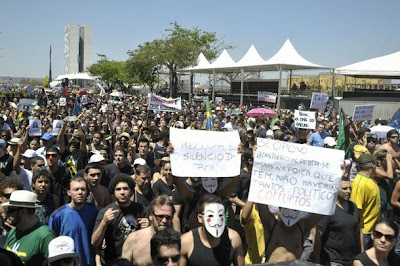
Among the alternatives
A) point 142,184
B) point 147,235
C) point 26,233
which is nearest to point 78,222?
point 26,233

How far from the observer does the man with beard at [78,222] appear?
4.36m

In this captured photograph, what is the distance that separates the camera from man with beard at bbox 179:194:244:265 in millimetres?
3783

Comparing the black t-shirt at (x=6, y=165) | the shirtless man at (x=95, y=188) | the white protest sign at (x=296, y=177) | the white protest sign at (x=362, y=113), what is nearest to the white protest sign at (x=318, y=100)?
the white protest sign at (x=362, y=113)

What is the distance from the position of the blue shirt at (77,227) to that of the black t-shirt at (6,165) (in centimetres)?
272

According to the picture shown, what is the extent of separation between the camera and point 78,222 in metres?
4.41

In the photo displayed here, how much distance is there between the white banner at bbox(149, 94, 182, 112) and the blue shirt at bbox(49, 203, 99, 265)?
10.5 meters

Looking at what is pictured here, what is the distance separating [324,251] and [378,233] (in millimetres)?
998

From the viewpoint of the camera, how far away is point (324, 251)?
15.6 ft

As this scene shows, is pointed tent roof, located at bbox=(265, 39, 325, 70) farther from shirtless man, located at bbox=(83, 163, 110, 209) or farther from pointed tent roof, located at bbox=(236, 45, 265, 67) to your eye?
shirtless man, located at bbox=(83, 163, 110, 209)

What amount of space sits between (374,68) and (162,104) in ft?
60.6

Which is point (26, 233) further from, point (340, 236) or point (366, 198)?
point (366, 198)

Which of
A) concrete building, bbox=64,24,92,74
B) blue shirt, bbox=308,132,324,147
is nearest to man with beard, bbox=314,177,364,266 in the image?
blue shirt, bbox=308,132,324,147

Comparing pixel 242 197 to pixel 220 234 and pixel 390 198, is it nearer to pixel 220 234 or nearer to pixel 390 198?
pixel 390 198

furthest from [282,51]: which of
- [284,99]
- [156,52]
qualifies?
[156,52]
